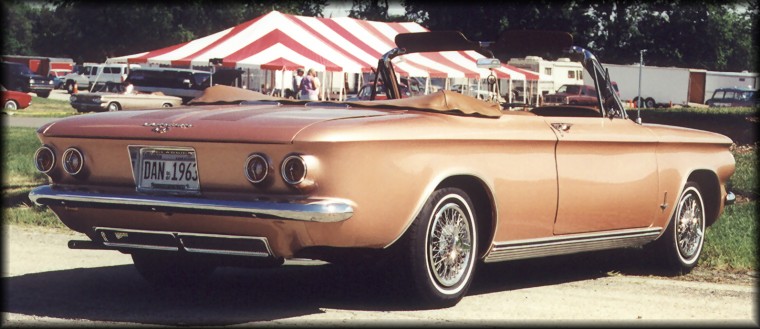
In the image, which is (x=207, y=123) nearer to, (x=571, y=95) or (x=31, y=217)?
(x=31, y=217)

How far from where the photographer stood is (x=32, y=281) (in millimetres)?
6723

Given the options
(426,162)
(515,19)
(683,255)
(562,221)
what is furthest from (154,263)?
(515,19)

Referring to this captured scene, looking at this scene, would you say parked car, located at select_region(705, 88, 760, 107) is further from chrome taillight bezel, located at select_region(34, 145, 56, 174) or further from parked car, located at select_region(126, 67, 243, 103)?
chrome taillight bezel, located at select_region(34, 145, 56, 174)

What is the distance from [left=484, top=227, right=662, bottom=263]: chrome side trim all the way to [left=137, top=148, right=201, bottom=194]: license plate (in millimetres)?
1605

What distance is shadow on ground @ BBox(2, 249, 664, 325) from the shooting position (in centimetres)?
564

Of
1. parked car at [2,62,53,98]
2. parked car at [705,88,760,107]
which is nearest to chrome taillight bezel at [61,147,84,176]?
parked car at [2,62,53,98]

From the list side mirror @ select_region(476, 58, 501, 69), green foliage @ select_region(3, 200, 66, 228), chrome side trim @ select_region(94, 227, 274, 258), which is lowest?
green foliage @ select_region(3, 200, 66, 228)

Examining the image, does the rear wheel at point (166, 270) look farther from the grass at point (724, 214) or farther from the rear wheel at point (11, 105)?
the rear wheel at point (11, 105)

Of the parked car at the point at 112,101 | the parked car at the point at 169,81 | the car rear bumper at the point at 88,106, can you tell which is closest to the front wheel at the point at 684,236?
the parked car at the point at 112,101

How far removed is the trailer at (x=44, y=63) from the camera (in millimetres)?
80375

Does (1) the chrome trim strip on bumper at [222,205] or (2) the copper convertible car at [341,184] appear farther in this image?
(2) the copper convertible car at [341,184]

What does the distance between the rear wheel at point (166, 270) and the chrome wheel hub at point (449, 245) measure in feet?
4.33

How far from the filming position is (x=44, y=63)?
80.4 m

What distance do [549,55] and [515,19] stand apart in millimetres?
43738
